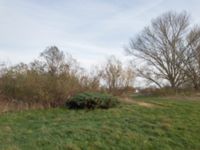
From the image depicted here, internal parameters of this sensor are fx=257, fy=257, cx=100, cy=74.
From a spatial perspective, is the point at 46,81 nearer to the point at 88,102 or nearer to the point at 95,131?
the point at 88,102

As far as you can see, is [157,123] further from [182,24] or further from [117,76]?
[182,24]

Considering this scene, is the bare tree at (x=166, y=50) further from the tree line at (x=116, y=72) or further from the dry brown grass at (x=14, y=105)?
the dry brown grass at (x=14, y=105)

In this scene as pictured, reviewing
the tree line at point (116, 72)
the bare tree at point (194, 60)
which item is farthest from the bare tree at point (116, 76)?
the bare tree at point (194, 60)

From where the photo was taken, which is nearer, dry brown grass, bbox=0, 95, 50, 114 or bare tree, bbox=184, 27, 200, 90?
dry brown grass, bbox=0, 95, 50, 114

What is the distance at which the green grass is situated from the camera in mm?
6000

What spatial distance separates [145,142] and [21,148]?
3041 millimetres

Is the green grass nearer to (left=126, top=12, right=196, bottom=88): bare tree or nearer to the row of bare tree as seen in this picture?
the row of bare tree

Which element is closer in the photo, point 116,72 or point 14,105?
point 14,105

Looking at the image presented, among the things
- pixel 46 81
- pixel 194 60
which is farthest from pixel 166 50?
pixel 46 81

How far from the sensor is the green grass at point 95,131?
19.7ft

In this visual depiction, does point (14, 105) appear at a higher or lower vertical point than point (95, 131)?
higher

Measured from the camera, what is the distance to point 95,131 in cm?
696

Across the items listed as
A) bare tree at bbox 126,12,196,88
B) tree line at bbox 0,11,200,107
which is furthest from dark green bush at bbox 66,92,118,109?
bare tree at bbox 126,12,196,88

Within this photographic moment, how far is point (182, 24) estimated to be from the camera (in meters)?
28.2
